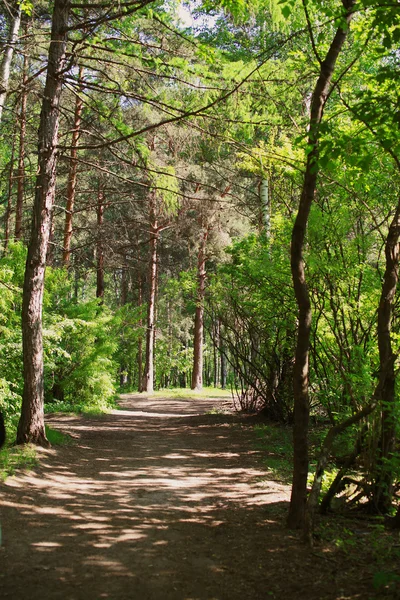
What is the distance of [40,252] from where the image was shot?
7.84m

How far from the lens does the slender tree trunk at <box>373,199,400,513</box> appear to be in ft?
16.0

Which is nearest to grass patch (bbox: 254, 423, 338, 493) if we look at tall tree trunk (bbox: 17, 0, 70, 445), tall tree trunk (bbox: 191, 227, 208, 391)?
tall tree trunk (bbox: 17, 0, 70, 445)

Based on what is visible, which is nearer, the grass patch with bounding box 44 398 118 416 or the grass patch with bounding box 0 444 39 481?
A: the grass patch with bounding box 0 444 39 481

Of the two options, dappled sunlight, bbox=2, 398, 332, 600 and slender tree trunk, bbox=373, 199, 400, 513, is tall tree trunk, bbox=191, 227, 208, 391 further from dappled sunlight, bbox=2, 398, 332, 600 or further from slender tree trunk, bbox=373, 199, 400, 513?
slender tree trunk, bbox=373, 199, 400, 513

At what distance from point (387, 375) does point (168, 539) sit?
245 cm

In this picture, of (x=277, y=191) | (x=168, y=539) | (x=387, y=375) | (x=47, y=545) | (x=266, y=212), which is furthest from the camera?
(x=266, y=212)

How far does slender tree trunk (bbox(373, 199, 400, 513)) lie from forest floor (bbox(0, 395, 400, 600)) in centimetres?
36

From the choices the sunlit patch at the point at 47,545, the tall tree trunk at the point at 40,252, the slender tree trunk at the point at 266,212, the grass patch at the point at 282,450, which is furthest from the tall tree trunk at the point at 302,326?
the slender tree trunk at the point at 266,212

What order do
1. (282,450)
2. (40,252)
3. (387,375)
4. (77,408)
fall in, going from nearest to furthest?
(387,375) → (40,252) → (282,450) → (77,408)

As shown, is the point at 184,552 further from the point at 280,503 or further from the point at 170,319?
the point at 170,319

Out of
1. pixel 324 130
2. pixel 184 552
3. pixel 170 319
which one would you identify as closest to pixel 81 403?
pixel 184 552

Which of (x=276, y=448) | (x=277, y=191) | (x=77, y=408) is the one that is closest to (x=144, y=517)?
(x=276, y=448)

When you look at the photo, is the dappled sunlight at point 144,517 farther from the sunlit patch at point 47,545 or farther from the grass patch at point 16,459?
the grass patch at point 16,459

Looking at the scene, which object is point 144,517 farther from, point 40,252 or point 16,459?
point 40,252
